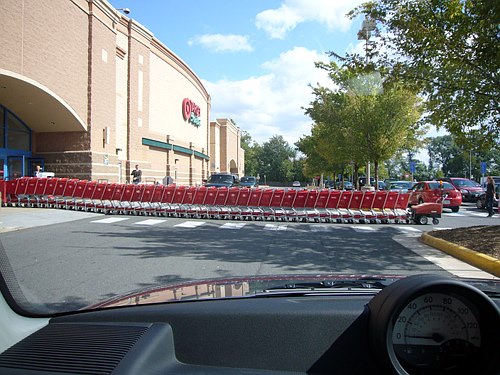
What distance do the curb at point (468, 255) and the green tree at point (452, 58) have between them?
9.81ft

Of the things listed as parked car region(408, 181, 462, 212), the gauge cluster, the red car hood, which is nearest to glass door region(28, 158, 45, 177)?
parked car region(408, 181, 462, 212)

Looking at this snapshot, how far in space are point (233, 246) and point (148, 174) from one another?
25696 mm

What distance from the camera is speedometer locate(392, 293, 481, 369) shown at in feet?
6.72

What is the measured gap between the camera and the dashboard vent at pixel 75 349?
1.91m

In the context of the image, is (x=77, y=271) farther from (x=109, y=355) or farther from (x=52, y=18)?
(x=52, y=18)

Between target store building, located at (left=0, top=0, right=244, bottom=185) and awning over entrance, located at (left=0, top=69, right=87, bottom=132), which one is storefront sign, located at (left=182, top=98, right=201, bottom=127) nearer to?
target store building, located at (left=0, top=0, right=244, bottom=185)

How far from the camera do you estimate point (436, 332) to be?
2.09m

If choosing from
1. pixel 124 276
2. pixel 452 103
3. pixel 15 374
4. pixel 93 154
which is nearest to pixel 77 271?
pixel 124 276

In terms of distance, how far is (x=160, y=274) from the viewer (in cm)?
760

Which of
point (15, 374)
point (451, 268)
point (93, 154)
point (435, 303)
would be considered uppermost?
point (93, 154)

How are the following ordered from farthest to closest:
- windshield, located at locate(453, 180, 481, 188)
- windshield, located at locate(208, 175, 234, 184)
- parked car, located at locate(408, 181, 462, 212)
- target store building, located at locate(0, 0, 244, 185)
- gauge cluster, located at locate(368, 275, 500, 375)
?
1. windshield, located at locate(453, 180, 481, 188)
2. windshield, located at locate(208, 175, 234, 184)
3. parked car, located at locate(408, 181, 462, 212)
4. target store building, located at locate(0, 0, 244, 185)
5. gauge cluster, located at locate(368, 275, 500, 375)

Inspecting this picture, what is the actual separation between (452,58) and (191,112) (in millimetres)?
40179

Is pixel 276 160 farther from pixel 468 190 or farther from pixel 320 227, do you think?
pixel 320 227

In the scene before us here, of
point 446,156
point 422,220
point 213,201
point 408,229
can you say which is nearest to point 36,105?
point 213,201
